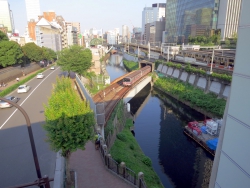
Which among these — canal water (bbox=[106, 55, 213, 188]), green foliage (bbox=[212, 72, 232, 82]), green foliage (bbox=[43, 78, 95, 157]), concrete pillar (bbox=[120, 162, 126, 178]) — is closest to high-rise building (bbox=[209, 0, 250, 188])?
concrete pillar (bbox=[120, 162, 126, 178])

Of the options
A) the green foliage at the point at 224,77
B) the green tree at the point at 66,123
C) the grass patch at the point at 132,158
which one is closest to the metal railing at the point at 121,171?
the grass patch at the point at 132,158

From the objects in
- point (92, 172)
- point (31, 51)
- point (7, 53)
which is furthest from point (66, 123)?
point (31, 51)

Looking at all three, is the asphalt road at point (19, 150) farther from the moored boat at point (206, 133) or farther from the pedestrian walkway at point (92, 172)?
the moored boat at point (206, 133)

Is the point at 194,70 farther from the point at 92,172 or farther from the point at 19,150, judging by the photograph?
the point at 19,150

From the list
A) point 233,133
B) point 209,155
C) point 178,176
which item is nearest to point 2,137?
point 178,176

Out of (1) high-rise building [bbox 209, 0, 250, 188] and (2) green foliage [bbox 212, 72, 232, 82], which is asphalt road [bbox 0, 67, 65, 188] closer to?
(1) high-rise building [bbox 209, 0, 250, 188]

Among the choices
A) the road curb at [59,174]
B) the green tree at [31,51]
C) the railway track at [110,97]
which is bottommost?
the railway track at [110,97]
